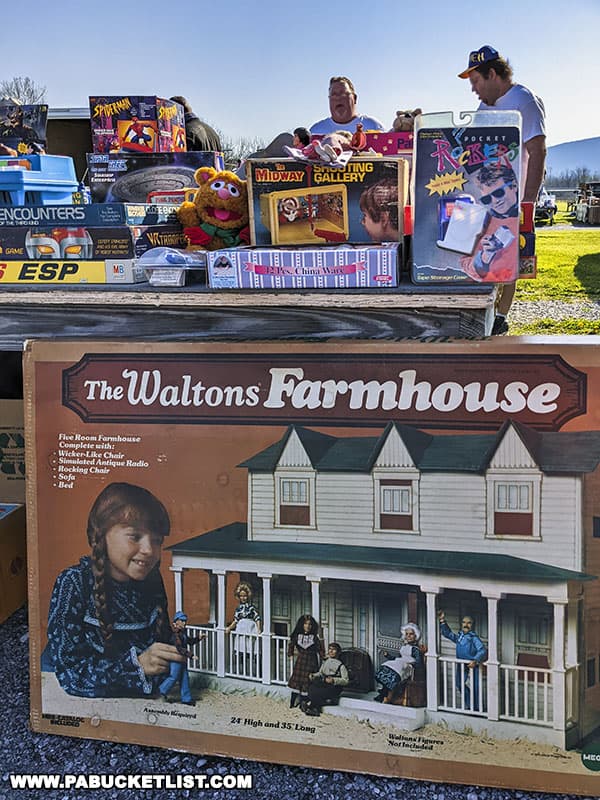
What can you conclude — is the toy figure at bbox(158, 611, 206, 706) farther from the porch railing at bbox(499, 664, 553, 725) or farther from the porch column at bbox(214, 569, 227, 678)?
the porch railing at bbox(499, 664, 553, 725)

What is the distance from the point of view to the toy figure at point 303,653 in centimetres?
199

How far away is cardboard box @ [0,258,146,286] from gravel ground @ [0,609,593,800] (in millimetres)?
1193

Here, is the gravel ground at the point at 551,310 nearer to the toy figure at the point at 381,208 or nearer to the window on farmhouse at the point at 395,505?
the toy figure at the point at 381,208

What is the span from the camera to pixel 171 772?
6.63 ft

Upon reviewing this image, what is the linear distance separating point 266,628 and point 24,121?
2.72 metres

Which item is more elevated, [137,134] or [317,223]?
[137,134]

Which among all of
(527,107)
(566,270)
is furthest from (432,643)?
(566,270)

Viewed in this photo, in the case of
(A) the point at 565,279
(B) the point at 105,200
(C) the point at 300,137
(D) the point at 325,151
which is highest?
(A) the point at 565,279

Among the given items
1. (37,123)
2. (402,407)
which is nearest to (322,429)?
(402,407)

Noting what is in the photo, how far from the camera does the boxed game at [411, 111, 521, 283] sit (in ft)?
6.22

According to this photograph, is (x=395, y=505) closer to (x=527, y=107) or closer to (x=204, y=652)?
(x=204, y=652)

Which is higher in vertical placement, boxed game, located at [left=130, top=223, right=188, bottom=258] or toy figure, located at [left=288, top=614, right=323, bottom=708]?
boxed game, located at [left=130, top=223, right=188, bottom=258]

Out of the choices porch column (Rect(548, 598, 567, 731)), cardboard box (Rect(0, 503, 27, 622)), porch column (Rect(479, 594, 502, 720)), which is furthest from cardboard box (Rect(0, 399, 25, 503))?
porch column (Rect(548, 598, 567, 731))

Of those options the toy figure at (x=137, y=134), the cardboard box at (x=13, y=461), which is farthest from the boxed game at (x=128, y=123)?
the cardboard box at (x=13, y=461)
